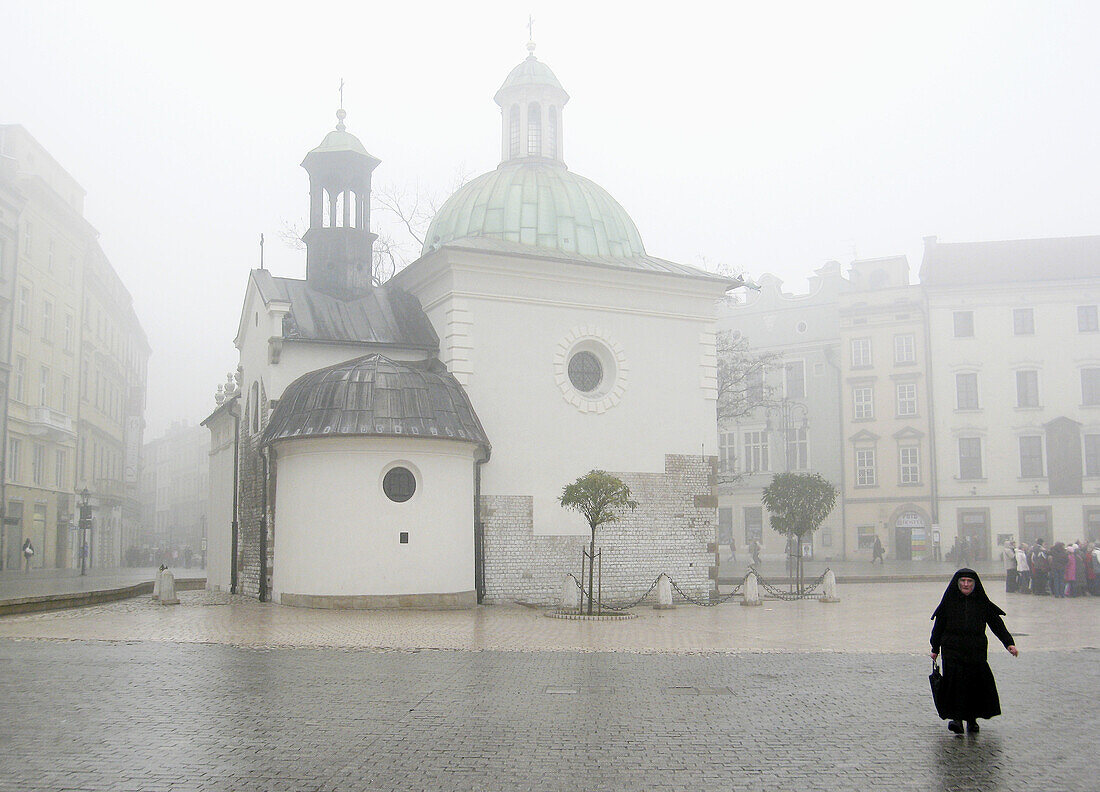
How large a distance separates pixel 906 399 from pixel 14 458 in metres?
38.8

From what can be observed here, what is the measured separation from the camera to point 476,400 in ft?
75.4

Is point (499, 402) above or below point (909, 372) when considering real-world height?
below

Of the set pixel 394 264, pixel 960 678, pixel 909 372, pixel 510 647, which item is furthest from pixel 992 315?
pixel 960 678

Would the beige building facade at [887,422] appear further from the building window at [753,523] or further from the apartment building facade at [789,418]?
the building window at [753,523]

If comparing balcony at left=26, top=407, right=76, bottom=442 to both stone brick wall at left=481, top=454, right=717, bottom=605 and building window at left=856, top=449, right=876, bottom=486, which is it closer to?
stone brick wall at left=481, top=454, right=717, bottom=605

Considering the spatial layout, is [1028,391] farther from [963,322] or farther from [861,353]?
[861,353]

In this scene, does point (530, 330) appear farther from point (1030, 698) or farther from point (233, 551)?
point (1030, 698)

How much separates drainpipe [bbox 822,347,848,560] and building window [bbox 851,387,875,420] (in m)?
0.62

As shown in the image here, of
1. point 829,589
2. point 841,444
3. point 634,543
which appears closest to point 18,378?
point 634,543

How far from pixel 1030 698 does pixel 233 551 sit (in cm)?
1940

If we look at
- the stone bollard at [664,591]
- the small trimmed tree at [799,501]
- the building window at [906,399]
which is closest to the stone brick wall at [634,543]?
the stone bollard at [664,591]

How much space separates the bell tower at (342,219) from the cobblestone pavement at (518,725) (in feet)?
44.1

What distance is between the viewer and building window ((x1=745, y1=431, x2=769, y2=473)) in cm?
5469

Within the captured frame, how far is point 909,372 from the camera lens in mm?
50781
